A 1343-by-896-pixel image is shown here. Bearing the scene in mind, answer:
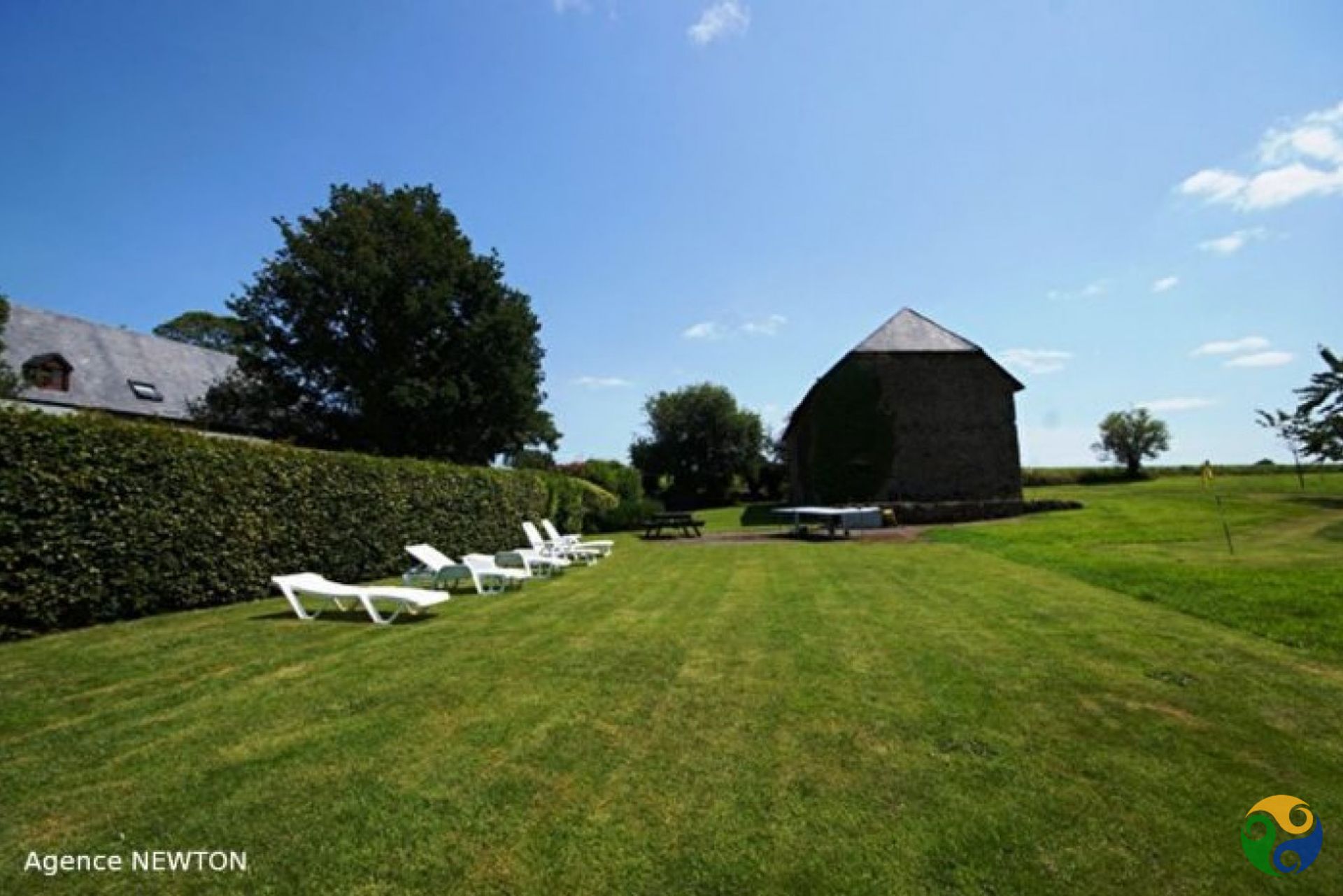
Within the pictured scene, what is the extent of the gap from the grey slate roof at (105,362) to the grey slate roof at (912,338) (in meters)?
31.2

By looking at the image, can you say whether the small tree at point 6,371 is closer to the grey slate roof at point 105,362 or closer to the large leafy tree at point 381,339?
the grey slate roof at point 105,362

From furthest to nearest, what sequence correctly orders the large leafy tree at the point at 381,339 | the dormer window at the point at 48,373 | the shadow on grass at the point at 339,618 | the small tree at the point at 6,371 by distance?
the large leafy tree at the point at 381,339
the dormer window at the point at 48,373
the small tree at the point at 6,371
the shadow on grass at the point at 339,618

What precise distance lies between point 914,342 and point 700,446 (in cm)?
2145

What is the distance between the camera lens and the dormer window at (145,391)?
2638 centimetres

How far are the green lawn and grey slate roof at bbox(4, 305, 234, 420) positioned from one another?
2414 centimetres

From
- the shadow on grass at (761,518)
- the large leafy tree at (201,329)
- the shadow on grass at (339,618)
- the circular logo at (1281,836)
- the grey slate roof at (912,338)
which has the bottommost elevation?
the circular logo at (1281,836)

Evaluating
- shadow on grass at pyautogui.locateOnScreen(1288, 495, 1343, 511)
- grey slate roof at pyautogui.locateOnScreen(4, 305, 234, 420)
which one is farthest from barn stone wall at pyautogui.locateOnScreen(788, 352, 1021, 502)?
grey slate roof at pyautogui.locateOnScreen(4, 305, 234, 420)

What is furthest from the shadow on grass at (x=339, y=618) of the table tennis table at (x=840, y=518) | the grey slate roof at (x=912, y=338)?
the grey slate roof at (x=912, y=338)

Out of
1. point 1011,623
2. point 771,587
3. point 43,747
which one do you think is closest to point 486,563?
point 771,587

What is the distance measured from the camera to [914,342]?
29.1 metres

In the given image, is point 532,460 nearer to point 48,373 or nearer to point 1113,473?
point 48,373

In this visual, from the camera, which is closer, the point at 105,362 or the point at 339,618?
the point at 339,618

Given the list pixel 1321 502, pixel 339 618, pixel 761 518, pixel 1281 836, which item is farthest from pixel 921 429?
pixel 1281 836

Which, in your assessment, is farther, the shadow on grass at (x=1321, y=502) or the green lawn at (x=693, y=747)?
the shadow on grass at (x=1321, y=502)
